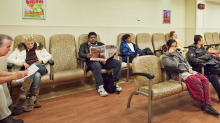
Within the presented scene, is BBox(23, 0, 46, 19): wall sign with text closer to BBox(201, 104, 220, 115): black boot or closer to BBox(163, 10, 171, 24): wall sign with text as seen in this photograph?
BBox(201, 104, 220, 115): black boot

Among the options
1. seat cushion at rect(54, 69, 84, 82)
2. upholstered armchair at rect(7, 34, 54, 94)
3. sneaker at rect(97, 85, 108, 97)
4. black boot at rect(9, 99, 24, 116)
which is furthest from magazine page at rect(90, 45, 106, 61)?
black boot at rect(9, 99, 24, 116)

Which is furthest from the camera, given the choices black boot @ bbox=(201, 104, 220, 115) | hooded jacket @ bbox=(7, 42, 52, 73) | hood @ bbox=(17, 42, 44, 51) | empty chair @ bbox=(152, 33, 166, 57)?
empty chair @ bbox=(152, 33, 166, 57)

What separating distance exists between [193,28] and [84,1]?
4.16 m

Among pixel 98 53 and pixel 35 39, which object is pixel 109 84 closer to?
pixel 98 53

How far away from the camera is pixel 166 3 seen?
19.4 ft

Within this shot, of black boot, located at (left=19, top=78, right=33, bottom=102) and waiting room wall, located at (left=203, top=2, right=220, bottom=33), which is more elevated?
waiting room wall, located at (left=203, top=2, right=220, bottom=33)

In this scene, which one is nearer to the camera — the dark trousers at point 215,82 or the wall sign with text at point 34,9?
the dark trousers at point 215,82

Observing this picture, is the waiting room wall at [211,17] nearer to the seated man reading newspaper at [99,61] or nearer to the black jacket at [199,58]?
the black jacket at [199,58]

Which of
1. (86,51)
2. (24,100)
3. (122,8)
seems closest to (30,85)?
(24,100)

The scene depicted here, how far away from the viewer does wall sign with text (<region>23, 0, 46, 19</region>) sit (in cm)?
340

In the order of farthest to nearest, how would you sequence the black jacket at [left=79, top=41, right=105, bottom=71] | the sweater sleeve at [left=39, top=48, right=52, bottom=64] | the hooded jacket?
1. the black jacket at [left=79, top=41, right=105, bottom=71]
2. the sweater sleeve at [left=39, top=48, right=52, bottom=64]
3. the hooded jacket

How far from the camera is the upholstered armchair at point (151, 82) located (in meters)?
2.22

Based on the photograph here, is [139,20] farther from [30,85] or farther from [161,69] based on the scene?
[30,85]

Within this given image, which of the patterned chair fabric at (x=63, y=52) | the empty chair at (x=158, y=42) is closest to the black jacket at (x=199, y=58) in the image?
the empty chair at (x=158, y=42)
